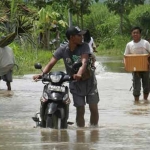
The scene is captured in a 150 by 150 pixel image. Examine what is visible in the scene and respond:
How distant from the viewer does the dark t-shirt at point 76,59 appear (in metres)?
9.88

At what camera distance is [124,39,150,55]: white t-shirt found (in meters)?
15.1

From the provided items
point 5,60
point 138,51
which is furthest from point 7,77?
point 138,51

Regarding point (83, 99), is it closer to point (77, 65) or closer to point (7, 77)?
point (77, 65)

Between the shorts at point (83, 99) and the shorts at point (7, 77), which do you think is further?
the shorts at point (7, 77)

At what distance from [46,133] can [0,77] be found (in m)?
9.33

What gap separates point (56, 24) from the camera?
43.2 meters

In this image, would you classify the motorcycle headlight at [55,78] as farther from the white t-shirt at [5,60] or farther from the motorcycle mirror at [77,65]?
the white t-shirt at [5,60]

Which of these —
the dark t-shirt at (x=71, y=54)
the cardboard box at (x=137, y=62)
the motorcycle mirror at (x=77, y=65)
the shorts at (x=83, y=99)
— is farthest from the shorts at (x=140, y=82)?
the motorcycle mirror at (x=77, y=65)

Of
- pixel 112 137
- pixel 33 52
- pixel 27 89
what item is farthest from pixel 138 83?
pixel 33 52

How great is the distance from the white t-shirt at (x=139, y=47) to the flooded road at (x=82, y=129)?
43.7 inches

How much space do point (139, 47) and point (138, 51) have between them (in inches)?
4.8

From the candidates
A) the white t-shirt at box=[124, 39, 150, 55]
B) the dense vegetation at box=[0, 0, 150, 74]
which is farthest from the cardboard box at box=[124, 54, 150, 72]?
the dense vegetation at box=[0, 0, 150, 74]

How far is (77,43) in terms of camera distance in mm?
9820

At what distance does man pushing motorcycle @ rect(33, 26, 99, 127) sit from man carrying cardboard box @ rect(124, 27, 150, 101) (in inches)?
193
